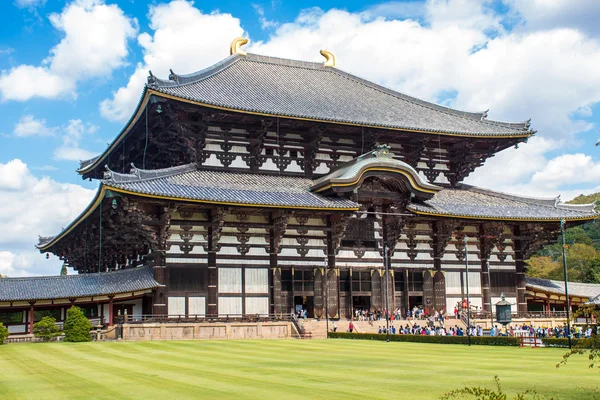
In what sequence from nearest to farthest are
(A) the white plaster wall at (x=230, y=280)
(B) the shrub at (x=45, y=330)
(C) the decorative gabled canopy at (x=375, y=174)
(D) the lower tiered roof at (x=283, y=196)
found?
(B) the shrub at (x=45, y=330) < (D) the lower tiered roof at (x=283, y=196) < (A) the white plaster wall at (x=230, y=280) < (C) the decorative gabled canopy at (x=375, y=174)

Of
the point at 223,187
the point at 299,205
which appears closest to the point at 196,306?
the point at 223,187

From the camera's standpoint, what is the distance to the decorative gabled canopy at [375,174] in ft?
163

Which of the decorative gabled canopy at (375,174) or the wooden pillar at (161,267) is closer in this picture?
the wooden pillar at (161,267)

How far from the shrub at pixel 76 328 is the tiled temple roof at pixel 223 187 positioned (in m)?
7.90

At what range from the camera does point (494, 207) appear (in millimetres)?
56469

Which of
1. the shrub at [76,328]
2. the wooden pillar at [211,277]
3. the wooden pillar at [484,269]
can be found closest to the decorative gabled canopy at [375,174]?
the wooden pillar at [484,269]

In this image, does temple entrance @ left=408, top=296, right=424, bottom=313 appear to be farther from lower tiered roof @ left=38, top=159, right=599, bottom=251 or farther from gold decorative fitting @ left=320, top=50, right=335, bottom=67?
gold decorative fitting @ left=320, top=50, right=335, bottom=67

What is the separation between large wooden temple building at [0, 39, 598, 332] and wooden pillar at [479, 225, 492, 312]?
0.36 feet

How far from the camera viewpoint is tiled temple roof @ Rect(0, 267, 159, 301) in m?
45.7

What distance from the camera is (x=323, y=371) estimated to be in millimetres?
23906

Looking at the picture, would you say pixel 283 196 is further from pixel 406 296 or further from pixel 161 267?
pixel 406 296

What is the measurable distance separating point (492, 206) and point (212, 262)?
23.3 metres

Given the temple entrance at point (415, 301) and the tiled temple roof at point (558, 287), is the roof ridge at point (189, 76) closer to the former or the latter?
the temple entrance at point (415, 301)

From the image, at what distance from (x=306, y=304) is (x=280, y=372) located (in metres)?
28.1
